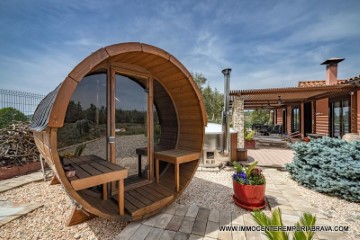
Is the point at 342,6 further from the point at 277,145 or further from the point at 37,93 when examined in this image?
the point at 37,93

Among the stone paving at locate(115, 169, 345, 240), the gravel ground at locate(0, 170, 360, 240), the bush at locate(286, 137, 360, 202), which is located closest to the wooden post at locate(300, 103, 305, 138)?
the bush at locate(286, 137, 360, 202)

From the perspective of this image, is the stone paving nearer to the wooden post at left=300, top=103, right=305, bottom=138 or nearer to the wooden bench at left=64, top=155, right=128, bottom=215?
the wooden bench at left=64, top=155, right=128, bottom=215

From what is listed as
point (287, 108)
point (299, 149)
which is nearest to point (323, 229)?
point (299, 149)

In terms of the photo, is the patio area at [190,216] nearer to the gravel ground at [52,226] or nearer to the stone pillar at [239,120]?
the gravel ground at [52,226]

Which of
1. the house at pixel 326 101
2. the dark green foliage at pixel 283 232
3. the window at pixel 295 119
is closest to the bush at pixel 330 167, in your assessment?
the dark green foliage at pixel 283 232

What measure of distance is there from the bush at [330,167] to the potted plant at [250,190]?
175cm

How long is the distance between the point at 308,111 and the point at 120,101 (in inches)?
486

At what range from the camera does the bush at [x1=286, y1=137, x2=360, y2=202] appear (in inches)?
127

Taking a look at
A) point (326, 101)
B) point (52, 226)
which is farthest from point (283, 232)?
point (326, 101)

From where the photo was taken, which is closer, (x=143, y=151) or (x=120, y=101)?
(x=120, y=101)

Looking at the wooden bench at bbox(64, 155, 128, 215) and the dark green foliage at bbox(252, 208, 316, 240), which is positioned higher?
the wooden bench at bbox(64, 155, 128, 215)

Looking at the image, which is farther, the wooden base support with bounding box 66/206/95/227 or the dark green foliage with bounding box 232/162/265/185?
the dark green foliage with bounding box 232/162/265/185

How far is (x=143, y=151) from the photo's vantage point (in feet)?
11.6

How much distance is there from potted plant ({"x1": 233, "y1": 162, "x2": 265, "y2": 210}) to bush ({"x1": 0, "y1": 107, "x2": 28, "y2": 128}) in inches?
283
